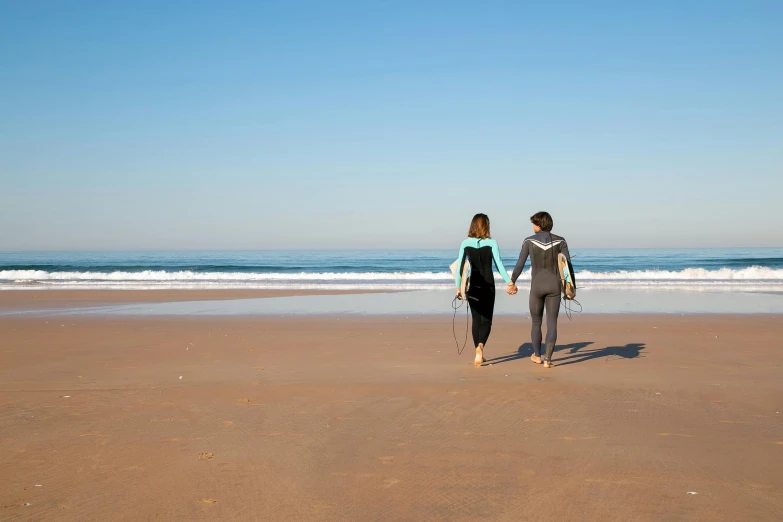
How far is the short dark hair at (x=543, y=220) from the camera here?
7809 mm

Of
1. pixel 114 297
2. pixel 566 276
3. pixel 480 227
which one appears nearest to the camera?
pixel 566 276

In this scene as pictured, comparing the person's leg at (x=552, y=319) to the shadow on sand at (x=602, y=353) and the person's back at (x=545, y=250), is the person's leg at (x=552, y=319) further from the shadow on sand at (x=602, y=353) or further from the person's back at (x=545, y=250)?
the shadow on sand at (x=602, y=353)

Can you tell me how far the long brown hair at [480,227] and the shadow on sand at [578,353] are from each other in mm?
1663

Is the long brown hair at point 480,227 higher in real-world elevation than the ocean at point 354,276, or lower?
higher

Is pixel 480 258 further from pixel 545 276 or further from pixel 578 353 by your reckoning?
pixel 578 353

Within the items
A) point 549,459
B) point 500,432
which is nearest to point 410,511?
point 549,459

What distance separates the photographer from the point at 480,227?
7902mm

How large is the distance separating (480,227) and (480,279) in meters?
0.65

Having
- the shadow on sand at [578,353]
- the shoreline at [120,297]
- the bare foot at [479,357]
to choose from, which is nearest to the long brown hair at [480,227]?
the bare foot at [479,357]

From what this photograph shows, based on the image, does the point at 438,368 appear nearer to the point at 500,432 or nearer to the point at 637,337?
the point at 500,432

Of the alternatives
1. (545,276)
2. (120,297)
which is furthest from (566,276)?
(120,297)

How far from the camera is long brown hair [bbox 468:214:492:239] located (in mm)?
7898

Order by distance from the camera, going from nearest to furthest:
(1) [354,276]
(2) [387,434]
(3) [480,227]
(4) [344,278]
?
1. (2) [387,434]
2. (3) [480,227]
3. (4) [344,278]
4. (1) [354,276]

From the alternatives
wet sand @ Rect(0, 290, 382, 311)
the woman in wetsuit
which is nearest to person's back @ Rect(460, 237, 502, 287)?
the woman in wetsuit
